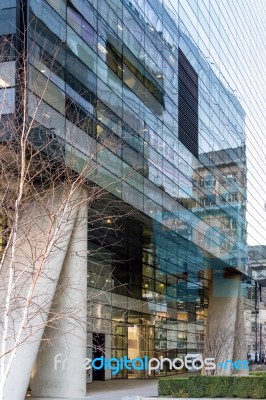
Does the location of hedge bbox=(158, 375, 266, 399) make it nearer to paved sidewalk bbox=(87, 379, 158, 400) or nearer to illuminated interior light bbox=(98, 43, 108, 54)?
paved sidewalk bbox=(87, 379, 158, 400)

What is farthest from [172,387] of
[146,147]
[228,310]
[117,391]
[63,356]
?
[228,310]

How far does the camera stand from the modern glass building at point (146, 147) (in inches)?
982

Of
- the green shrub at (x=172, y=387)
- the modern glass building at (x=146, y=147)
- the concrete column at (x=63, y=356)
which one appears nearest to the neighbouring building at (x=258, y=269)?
the modern glass building at (x=146, y=147)

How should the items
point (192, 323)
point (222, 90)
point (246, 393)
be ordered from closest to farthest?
point (246, 393) < point (222, 90) < point (192, 323)

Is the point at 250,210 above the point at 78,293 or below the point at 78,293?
above

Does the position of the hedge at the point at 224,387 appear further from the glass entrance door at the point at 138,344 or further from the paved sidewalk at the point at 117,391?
the glass entrance door at the point at 138,344

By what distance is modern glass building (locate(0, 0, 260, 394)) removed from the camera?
25.0 meters

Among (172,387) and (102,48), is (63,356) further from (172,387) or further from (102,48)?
(102,48)

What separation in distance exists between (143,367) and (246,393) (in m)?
17.7

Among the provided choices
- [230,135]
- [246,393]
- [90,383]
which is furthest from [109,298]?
[230,135]

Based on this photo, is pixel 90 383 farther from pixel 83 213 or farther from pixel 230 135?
pixel 230 135

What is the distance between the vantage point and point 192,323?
54.6 meters

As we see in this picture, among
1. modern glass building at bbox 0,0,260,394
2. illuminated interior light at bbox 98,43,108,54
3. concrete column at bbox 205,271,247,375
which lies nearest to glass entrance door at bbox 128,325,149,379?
modern glass building at bbox 0,0,260,394

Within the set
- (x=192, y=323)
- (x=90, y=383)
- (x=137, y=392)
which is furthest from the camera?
(x=192, y=323)
